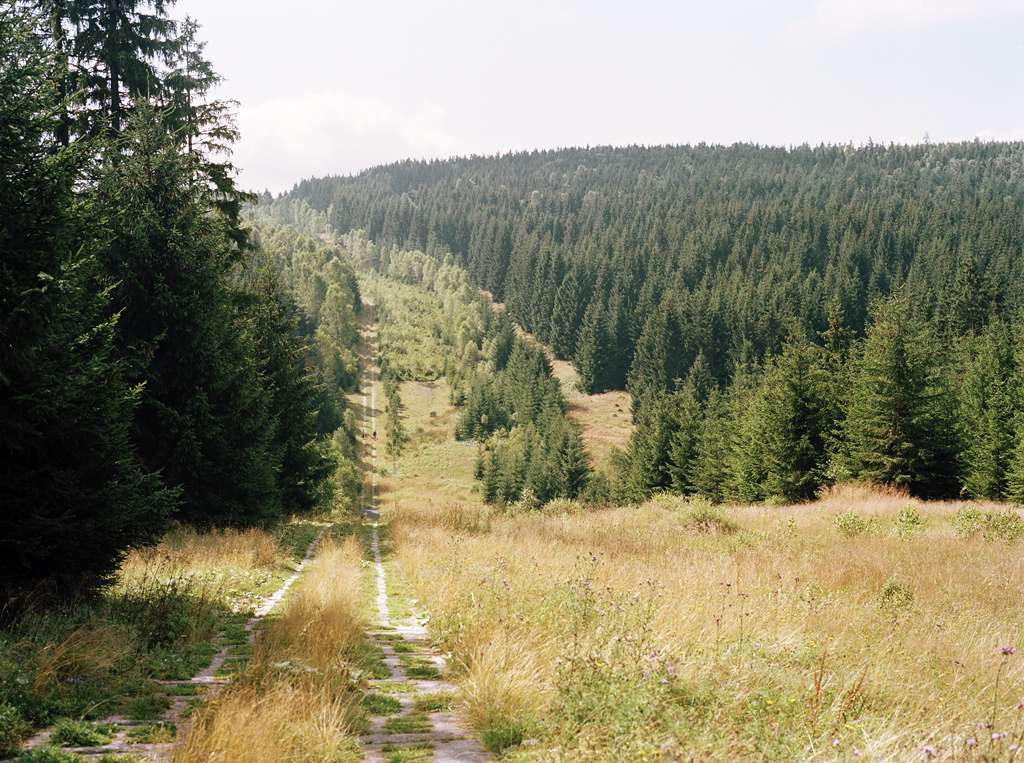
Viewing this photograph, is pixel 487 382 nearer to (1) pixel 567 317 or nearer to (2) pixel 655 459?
(1) pixel 567 317

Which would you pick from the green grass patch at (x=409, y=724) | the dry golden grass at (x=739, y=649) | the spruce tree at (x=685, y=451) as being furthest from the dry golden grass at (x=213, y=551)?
the spruce tree at (x=685, y=451)

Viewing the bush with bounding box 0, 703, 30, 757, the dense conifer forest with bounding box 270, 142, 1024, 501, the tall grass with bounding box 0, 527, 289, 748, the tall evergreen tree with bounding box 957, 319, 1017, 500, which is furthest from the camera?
the tall evergreen tree with bounding box 957, 319, 1017, 500

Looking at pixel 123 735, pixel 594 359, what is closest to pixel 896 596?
pixel 123 735

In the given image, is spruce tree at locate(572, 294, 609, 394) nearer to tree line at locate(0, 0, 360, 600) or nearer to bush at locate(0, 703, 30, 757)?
tree line at locate(0, 0, 360, 600)

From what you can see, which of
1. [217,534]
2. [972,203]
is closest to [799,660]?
[217,534]

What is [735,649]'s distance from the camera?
6.00 metres

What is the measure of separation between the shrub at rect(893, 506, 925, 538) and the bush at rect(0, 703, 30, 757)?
1818 cm

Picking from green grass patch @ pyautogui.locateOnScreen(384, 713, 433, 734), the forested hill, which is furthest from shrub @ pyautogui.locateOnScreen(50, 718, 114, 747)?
the forested hill

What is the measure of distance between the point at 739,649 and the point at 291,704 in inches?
151

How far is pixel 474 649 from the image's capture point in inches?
277

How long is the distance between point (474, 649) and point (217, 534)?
37.9ft

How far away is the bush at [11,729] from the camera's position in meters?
4.66

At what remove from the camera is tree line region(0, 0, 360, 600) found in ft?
28.3

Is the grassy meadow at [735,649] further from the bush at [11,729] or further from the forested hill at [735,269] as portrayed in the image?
the forested hill at [735,269]
